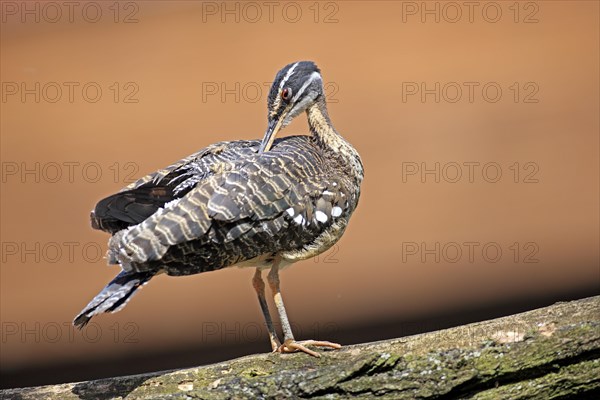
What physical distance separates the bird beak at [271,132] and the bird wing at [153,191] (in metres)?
0.08

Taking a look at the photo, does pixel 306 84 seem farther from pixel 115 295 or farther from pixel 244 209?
pixel 115 295

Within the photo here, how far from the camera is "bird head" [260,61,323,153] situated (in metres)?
5.50

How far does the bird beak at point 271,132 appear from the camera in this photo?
538 centimetres

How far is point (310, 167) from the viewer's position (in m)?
5.25

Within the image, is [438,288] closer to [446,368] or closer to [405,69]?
[405,69]

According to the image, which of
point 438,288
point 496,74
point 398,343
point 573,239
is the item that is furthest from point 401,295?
point 398,343

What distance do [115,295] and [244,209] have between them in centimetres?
76

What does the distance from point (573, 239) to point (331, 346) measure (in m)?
3.08

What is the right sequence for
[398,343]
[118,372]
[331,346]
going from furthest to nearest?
[118,372] → [331,346] → [398,343]
